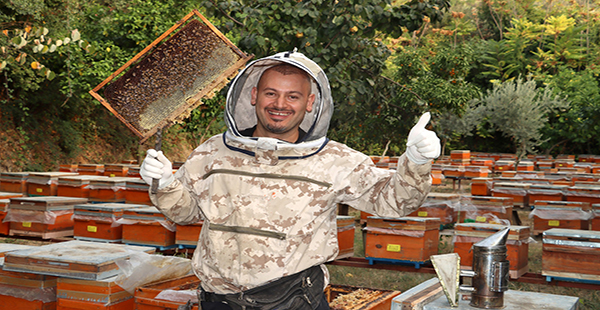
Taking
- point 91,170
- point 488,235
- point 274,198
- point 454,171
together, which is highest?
point 454,171

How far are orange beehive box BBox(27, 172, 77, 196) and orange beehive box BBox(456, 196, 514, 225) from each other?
7371 millimetres

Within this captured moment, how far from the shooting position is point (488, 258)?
2.39m

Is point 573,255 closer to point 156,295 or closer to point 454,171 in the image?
point 156,295

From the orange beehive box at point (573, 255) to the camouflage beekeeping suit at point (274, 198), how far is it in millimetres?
4379

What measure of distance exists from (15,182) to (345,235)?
6911 mm

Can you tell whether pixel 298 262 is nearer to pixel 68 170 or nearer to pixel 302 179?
pixel 302 179

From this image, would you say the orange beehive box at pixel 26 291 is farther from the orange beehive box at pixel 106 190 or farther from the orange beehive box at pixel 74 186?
the orange beehive box at pixel 74 186

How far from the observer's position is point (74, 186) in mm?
9617

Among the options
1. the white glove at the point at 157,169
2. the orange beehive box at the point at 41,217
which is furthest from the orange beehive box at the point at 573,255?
the orange beehive box at the point at 41,217

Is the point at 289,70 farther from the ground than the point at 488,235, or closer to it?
farther from the ground

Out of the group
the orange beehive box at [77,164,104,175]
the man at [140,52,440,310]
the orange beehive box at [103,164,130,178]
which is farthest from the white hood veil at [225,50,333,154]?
the orange beehive box at [77,164,104,175]

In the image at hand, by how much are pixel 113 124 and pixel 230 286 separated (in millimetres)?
21965

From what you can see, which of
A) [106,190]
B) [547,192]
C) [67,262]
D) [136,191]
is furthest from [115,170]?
[547,192]

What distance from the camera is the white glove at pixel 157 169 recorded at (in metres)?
2.36
